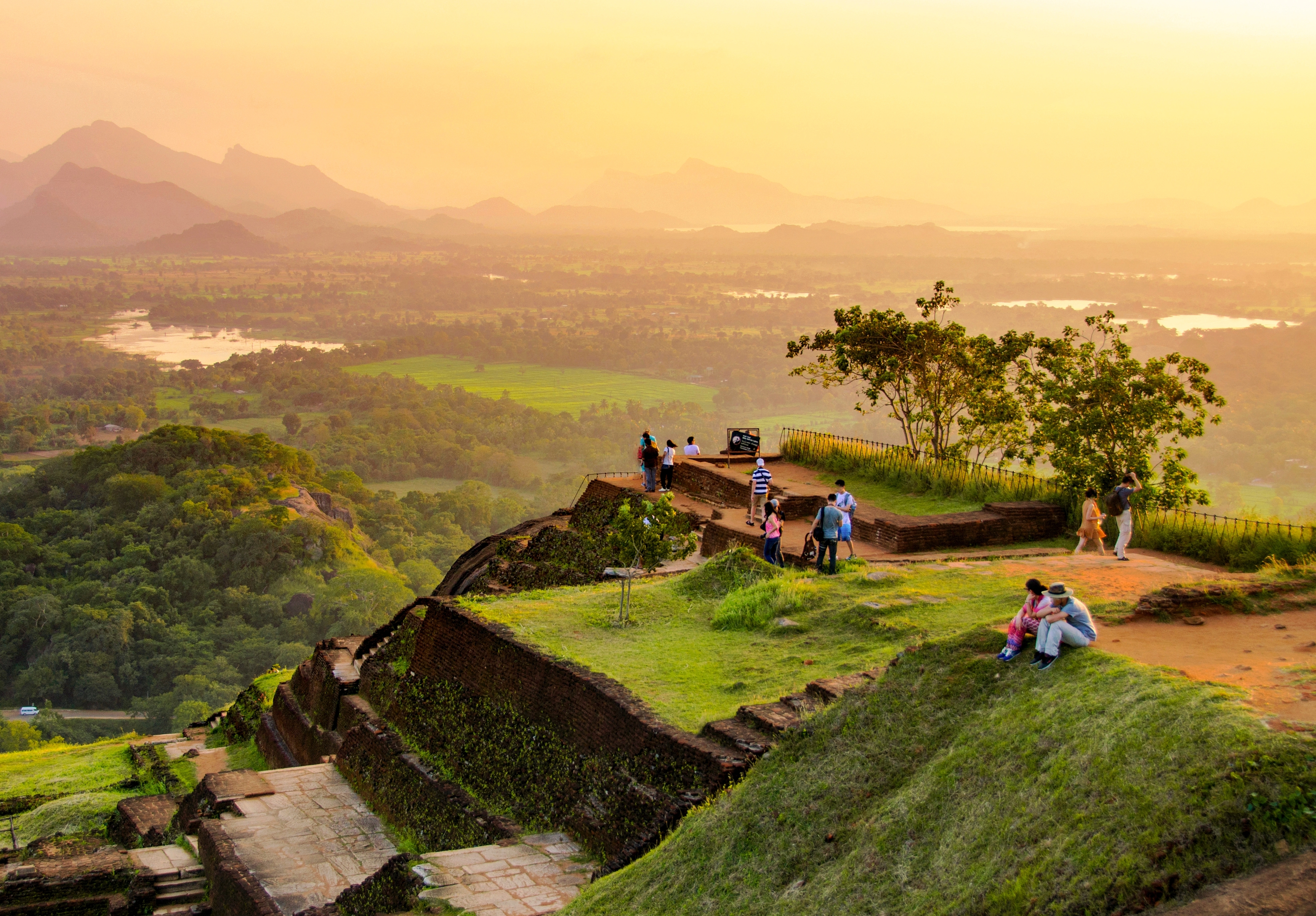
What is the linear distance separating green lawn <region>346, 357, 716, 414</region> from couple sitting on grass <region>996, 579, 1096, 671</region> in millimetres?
113102

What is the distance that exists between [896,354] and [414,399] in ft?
338

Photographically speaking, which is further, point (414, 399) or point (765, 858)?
point (414, 399)

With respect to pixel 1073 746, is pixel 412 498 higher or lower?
lower

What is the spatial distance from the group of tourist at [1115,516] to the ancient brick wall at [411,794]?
7.56 m

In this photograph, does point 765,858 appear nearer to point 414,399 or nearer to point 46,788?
point 46,788

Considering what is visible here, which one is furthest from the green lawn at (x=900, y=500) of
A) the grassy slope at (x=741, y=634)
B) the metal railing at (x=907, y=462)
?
the grassy slope at (x=741, y=634)

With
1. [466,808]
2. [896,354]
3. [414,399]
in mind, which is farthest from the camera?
[414,399]

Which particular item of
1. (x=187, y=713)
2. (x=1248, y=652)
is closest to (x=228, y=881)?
(x=1248, y=652)

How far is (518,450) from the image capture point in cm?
10919

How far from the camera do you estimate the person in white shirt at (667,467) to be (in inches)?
746

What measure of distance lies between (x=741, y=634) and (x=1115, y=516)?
5.10m

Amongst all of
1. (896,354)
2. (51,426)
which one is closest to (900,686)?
(896,354)

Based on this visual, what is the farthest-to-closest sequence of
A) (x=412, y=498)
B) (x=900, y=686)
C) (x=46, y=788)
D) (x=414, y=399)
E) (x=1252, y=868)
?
(x=414, y=399), (x=412, y=498), (x=46, y=788), (x=900, y=686), (x=1252, y=868)

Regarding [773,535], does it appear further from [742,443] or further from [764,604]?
[742,443]
